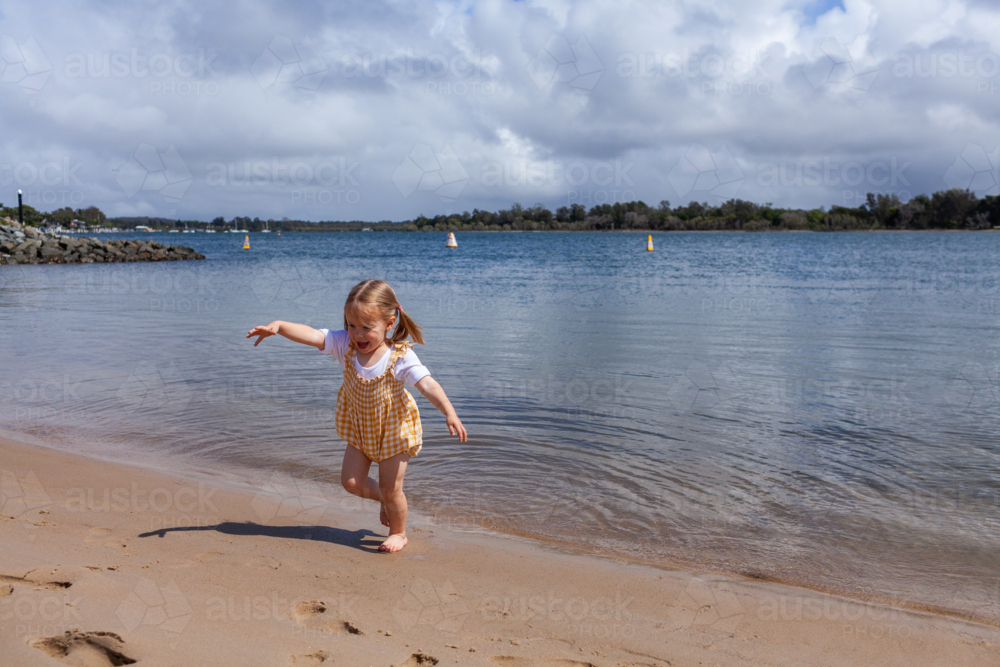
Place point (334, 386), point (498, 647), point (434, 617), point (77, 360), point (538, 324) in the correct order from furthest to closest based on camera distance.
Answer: point (538, 324), point (77, 360), point (334, 386), point (434, 617), point (498, 647)

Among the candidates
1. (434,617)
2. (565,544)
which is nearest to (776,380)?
(565,544)

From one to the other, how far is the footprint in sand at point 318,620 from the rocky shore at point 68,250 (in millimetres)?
39435

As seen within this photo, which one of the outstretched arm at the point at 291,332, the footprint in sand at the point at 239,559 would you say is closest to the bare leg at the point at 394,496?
the footprint in sand at the point at 239,559

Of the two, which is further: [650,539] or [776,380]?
[776,380]

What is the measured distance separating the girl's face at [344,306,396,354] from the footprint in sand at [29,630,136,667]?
1751 millimetres

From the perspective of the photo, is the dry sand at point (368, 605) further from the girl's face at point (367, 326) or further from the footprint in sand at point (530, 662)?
the girl's face at point (367, 326)

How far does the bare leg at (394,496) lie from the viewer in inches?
150

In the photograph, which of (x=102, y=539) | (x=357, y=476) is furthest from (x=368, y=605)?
(x=102, y=539)

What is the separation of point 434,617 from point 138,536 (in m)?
1.85

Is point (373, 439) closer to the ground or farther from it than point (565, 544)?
farther from it

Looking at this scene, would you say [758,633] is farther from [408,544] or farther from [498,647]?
[408,544]

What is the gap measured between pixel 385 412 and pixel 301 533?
3.01 ft

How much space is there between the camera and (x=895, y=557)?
396 centimetres

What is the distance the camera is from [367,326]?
3684 millimetres
